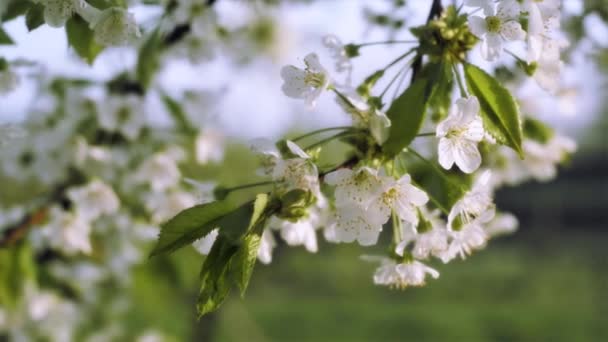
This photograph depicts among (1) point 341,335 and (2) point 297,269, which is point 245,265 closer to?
(1) point 341,335

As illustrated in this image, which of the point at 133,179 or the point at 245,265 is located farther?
the point at 133,179

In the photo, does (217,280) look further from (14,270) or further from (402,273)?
(14,270)

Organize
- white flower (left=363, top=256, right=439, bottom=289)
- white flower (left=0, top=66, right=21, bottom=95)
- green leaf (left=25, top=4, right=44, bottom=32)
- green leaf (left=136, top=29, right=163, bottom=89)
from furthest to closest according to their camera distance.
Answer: green leaf (left=136, top=29, right=163, bottom=89) → white flower (left=0, top=66, right=21, bottom=95) → white flower (left=363, top=256, right=439, bottom=289) → green leaf (left=25, top=4, right=44, bottom=32)

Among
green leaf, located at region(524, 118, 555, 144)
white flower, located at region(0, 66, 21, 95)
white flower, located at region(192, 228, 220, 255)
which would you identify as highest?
white flower, located at region(0, 66, 21, 95)

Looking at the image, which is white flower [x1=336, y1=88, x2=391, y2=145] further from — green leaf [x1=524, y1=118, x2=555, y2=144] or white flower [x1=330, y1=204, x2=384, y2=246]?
green leaf [x1=524, y1=118, x2=555, y2=144]

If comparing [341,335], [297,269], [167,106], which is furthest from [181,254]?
[297,269]

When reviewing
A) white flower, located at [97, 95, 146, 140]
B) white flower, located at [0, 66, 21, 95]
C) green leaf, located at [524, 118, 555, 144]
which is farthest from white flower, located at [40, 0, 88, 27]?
green leaf, located at [524, 118, 555, 144]

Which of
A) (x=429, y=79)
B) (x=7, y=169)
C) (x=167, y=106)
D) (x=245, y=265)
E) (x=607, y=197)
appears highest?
(x=429, y=79)
